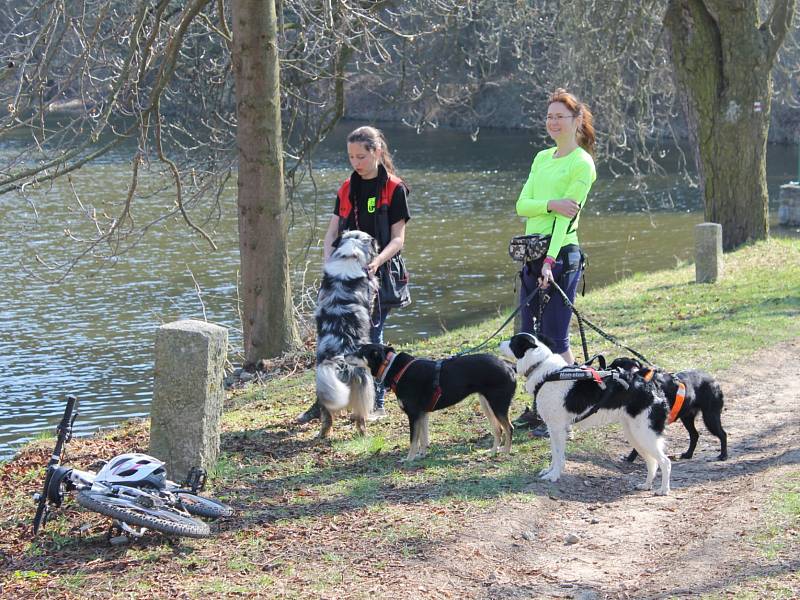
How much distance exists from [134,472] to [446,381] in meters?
2.21

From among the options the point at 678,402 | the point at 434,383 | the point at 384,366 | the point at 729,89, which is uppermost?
the point at 729,89

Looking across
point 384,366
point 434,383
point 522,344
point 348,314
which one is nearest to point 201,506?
point 384,366

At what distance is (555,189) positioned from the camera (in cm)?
Answer: 695

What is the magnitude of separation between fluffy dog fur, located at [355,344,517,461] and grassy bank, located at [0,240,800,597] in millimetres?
344

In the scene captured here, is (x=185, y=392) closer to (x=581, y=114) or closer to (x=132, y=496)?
(x=132, y=496)

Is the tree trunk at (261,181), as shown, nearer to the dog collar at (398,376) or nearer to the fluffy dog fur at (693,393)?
the dog collar at (398,376)

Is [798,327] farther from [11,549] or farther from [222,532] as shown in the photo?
[11,549]

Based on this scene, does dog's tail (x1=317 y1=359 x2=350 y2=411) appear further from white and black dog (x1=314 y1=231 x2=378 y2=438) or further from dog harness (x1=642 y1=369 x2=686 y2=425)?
dog harness (x1=642 y1=369 x2=686 y2=425)

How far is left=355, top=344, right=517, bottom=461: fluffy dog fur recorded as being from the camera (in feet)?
22.5

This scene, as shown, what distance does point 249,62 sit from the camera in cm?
1047

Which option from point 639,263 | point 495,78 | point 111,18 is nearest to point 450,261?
point 639,263

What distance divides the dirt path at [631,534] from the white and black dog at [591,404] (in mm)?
243

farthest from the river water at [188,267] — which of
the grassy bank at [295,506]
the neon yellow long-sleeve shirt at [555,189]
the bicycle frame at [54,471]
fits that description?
the neon yellow long-sleeve shirt at [555,189]

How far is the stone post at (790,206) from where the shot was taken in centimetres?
2419
